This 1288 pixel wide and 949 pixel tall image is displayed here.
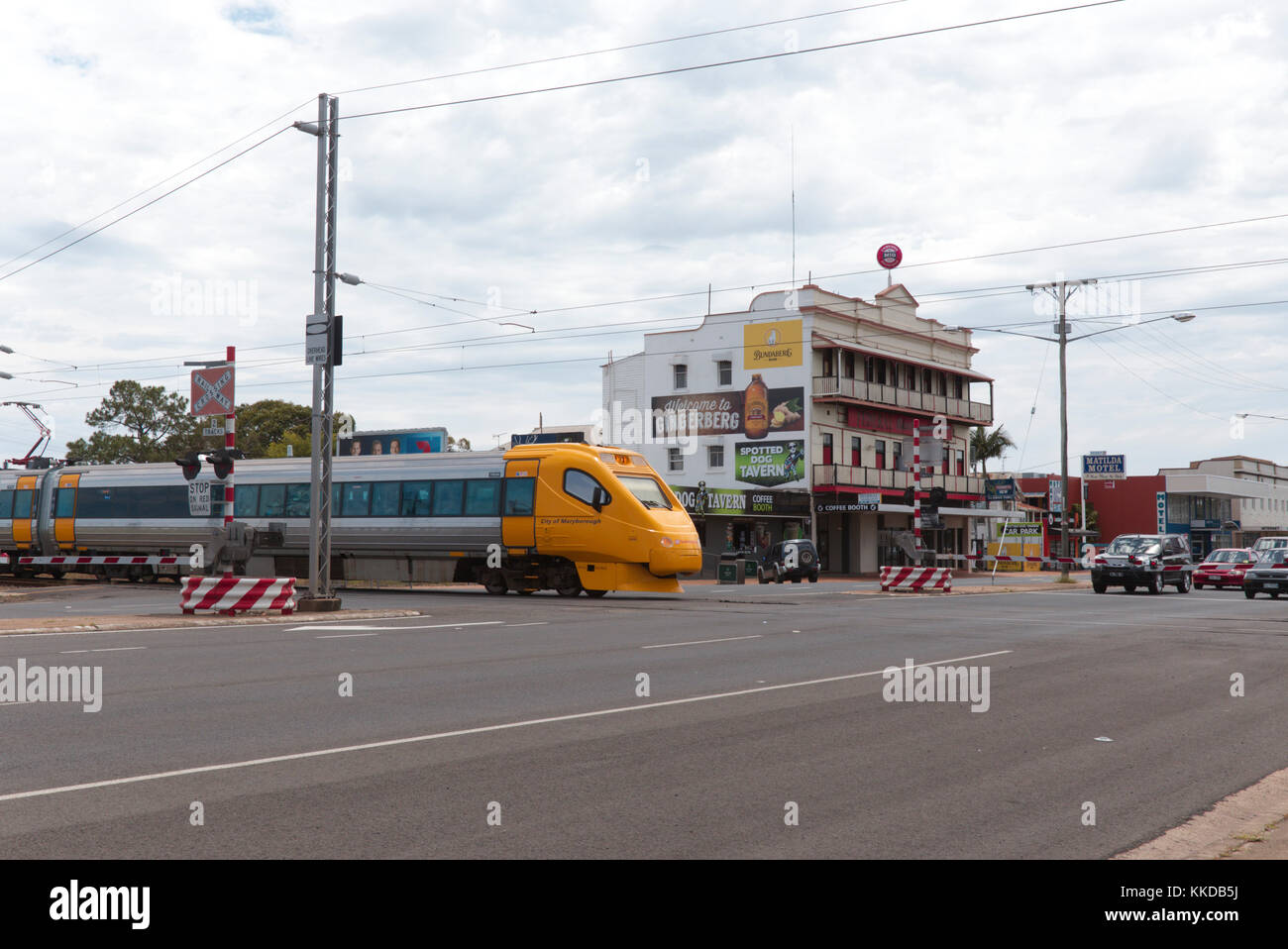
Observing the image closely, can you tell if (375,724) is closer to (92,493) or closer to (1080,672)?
(1080,672)

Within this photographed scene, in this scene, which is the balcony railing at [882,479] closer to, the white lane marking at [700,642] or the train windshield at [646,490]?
the train windshield at [646,490]

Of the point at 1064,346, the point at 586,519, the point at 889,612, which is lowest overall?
the point at 889,612

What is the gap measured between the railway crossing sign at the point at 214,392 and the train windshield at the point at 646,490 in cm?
862

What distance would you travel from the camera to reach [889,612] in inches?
955

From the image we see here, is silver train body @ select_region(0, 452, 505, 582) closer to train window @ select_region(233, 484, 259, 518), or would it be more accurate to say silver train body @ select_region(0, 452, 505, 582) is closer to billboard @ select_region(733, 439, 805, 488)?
train window @ select_region(233, 484, 259, 518)

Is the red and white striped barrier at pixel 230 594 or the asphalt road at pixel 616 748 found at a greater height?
the red and white striped barrier at pixel 230 594

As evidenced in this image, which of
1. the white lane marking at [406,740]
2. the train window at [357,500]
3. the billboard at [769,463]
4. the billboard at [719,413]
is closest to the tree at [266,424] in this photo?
the billboard at [719,413]

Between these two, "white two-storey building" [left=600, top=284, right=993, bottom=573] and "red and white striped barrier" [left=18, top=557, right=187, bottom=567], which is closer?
"red and white striped barrier" [left=18, top=557, right=187, bottom=567]

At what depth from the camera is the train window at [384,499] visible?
30.8 m

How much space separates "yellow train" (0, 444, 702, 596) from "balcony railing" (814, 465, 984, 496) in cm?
2861

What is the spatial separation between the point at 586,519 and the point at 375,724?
18029 mm

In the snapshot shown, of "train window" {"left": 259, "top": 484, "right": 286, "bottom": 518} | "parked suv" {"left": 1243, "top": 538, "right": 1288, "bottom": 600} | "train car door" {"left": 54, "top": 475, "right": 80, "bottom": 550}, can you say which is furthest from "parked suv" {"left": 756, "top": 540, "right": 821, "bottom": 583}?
"train car door" {"left": 54, "top": 475, "right": 80, "bottom": 550}

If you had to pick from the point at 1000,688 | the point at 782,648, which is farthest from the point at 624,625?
the point at 1000,688

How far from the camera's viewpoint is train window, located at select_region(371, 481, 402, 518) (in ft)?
101
